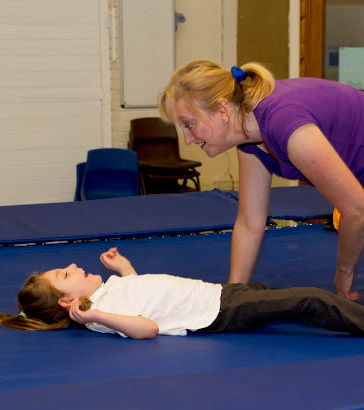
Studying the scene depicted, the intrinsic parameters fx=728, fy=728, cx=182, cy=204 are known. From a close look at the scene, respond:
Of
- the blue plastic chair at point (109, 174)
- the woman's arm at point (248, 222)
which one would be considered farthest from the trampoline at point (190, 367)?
the blue plastic chair at point (109, 174)

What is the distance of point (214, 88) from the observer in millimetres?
1984

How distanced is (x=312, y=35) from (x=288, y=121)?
406 cm

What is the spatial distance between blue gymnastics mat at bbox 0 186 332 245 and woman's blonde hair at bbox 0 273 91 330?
1.00m

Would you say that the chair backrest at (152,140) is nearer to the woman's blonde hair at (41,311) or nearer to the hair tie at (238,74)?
the woman's blonde hair at (41,311)

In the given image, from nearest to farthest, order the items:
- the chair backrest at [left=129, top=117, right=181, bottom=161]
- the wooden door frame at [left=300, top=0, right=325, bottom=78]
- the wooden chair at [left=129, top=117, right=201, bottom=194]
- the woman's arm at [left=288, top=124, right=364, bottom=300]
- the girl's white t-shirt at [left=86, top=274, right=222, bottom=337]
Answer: the woman's arm at [left=288, top=124, right=364, bottom=300]
the girl's white t-shirt at [left=86, top=274, right=222, bottom=337]
the wooden chair at [left=129, top=117, right=201, bottom=194]
the wooden door frame at [left=300, top=0, right=325, bottom=78]
the chair backrest at [left=129, top=117, right=181, bottom=161]

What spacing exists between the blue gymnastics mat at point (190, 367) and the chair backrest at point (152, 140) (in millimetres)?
3014

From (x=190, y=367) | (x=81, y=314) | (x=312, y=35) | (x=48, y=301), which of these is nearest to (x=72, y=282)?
(x=48, y=301)

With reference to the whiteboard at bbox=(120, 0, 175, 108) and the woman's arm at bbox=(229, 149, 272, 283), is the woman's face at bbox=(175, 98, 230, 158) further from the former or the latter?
the whiteboard at bbox=(120, 0, 175, 108)

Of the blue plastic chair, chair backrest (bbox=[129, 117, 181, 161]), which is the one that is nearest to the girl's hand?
the blue plastic chair

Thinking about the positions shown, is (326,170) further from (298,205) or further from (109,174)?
(109,174)

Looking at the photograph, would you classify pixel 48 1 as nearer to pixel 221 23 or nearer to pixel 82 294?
pixel 221 23

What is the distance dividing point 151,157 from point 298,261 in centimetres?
292

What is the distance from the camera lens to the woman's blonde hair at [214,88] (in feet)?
6.49

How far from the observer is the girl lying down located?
2096 mm
